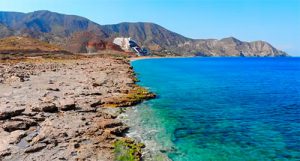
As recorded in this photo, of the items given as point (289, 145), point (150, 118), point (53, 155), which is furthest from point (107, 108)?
point (289, 145)

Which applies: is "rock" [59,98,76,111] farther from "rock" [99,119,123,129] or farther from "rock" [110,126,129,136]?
"rock" [110,126,129,136]

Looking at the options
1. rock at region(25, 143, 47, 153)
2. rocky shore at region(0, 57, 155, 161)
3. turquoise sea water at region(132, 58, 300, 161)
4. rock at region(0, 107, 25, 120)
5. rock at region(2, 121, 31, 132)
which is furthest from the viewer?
rock at region(0, 107, 25, 120)

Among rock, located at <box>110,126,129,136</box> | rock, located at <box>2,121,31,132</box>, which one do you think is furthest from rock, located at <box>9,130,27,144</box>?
rock, located at <box>110,126,129,136</box>

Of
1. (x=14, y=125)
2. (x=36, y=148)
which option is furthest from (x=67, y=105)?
(x=36, y=148)

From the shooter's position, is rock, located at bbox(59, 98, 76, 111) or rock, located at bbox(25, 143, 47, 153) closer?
rock, located at bbox(25, 143, 47, 153)

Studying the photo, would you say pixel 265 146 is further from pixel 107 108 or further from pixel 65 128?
pixel 107 108

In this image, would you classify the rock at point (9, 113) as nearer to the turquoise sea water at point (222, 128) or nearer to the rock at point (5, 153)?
the rock at point (5, 153)

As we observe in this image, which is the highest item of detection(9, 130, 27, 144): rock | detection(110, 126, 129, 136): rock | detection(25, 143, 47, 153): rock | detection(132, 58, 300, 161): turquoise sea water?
detection(9, 130, 27, 144): rock

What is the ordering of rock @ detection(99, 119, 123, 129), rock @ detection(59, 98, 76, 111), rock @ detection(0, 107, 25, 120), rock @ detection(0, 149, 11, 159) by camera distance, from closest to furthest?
rock @ detection(0, 149, 11, 159) < rock @ detection(0, 107, 25, 120) < rock @ detection(99, 119, 123, 129) < rock @ detection(59, 98, 76, 111)

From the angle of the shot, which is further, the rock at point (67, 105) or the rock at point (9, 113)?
the rock at point (67, 105)

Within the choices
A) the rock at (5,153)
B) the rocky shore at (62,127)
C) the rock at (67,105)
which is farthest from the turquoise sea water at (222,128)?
the rock at (5,153)

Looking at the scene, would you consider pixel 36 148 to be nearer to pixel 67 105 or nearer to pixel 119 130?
pixel 119 130

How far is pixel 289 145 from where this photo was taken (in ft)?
106

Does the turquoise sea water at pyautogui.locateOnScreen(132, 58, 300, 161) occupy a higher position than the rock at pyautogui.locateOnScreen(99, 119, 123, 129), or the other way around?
the rock at pyautogui.locateOnScreen(99, 119, 123, 129)
